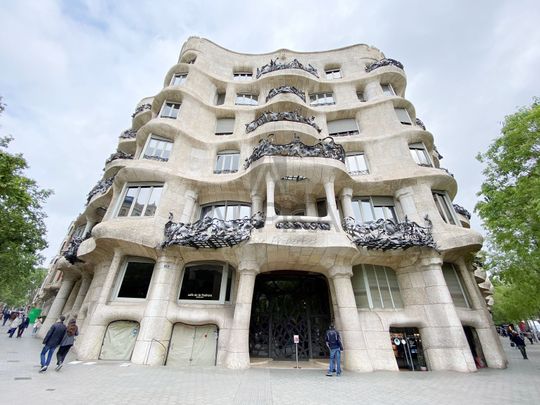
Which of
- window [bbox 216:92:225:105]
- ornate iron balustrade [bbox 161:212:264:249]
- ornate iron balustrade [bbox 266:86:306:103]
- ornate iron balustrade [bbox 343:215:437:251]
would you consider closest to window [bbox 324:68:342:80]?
ornate iron balustrade [bbox 266:86:306:103]

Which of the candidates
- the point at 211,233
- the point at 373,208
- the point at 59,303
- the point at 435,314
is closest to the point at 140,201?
the point at 211,233

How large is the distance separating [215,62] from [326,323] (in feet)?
70.7

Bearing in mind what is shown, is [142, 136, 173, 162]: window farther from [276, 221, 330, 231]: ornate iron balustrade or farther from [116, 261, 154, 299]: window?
[276, 221, 330, 231]: ornate iron balustrade

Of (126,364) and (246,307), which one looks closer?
(126,364)

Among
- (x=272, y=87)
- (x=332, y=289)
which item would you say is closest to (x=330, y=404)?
(x=332, y=289)

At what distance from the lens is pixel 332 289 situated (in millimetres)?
12781

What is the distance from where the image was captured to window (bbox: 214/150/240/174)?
1606cm

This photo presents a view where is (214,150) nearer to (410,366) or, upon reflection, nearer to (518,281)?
(410,366)

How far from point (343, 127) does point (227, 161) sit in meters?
8.81

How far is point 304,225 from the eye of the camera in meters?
11.7

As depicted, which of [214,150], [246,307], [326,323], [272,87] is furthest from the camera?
[272,87]

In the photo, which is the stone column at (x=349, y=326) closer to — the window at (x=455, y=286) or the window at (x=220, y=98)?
the window at (x=455, y=286)

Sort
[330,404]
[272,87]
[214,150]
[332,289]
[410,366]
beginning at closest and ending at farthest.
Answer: [330,404]
[410,366]
[332,289]
[214,150]
[272,87]

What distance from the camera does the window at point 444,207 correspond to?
46.9ft
